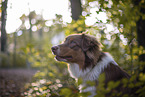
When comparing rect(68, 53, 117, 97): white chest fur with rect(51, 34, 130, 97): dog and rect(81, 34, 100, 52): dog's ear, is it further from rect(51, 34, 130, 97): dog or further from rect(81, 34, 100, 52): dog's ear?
rect(81, 34, 100, 52): dog's ear

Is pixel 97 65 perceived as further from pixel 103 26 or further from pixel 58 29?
pixel 58 29

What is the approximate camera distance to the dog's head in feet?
11.9

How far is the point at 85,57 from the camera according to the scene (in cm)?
367

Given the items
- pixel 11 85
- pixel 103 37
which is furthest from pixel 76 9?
pixel 11 85

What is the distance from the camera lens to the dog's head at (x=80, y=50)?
3.61 m

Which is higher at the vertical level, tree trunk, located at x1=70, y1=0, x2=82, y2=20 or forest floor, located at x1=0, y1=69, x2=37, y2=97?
tree trunk, located at x1=70, y1=0, x2=82, y2=20

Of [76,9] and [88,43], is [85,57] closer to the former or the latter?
[88,43]

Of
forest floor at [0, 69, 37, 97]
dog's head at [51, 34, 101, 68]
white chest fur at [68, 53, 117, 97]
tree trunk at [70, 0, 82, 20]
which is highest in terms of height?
tree trunk at [70, 0, 82, 20]

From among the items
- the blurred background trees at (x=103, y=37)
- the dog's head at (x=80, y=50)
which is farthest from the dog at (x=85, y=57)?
the blurred background trees at (x=103, y=37)

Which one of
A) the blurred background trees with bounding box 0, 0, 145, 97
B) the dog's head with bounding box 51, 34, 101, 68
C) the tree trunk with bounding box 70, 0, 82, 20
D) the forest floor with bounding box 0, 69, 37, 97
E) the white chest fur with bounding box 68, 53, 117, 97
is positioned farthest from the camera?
the forest floor with bounding box 0, 69, 37, 97

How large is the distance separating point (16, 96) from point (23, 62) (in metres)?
22.3

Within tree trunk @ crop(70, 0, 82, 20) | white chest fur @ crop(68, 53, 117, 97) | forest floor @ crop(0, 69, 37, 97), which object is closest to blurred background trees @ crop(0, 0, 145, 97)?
tree trunk @ crop(70, 0, 82, 20)

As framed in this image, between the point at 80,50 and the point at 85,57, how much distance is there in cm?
22

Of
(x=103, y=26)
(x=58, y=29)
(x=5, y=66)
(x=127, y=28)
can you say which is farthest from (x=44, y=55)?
(x=5, y=66)
